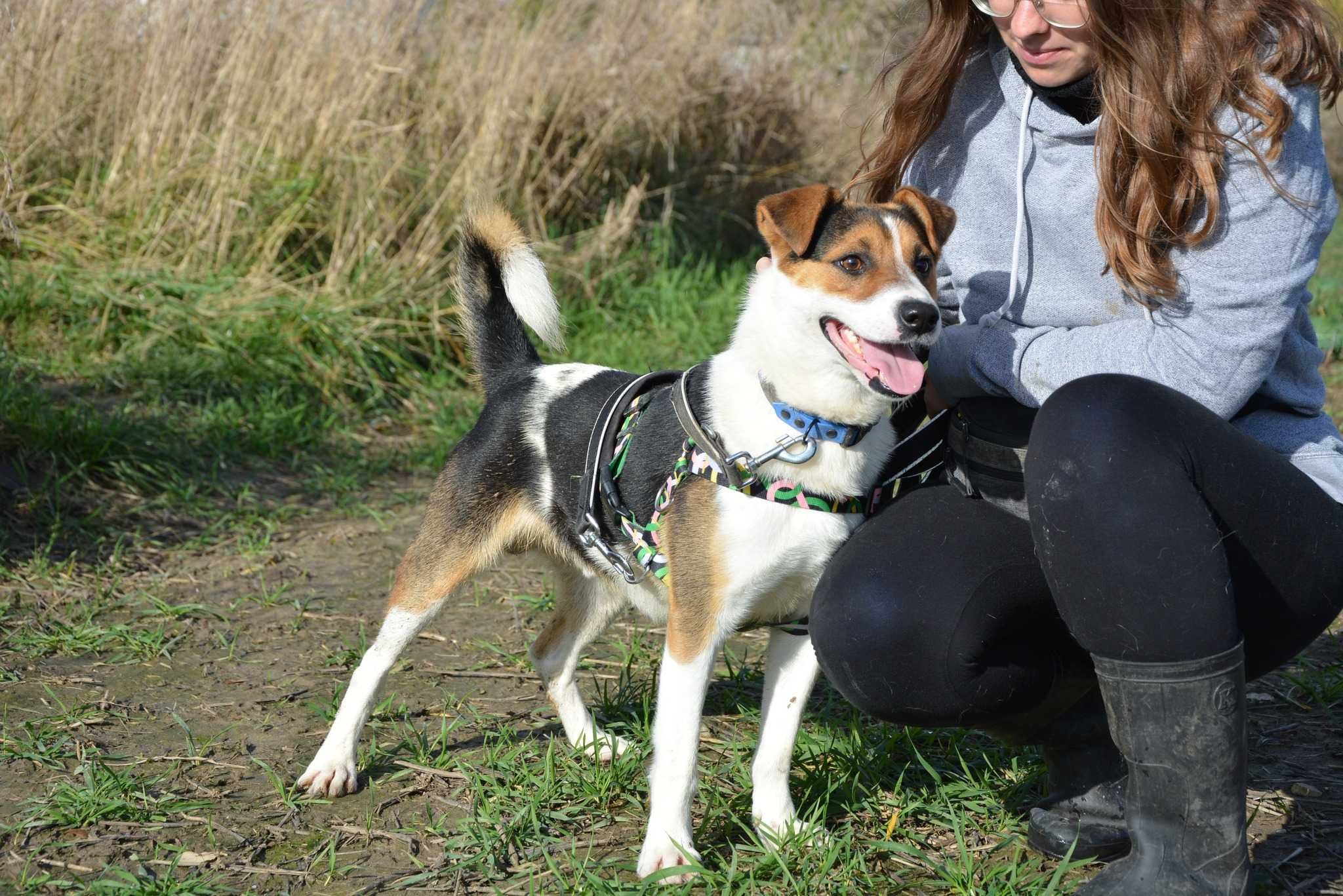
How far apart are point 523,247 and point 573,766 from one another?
1197 millimetres

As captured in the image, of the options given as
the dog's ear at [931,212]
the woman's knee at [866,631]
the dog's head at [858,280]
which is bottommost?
the woman's knee at [866,631]

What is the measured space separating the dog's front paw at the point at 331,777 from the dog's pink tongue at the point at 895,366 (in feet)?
4.43

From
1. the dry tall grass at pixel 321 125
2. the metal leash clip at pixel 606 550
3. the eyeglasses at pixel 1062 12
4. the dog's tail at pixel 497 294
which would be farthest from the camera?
the dry tall grass at pixel 321 125

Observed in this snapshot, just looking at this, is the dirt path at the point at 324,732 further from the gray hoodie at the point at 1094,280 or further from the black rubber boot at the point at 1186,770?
the gray hoodie at the point at 1094,280

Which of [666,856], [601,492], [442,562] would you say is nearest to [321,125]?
[442,562]

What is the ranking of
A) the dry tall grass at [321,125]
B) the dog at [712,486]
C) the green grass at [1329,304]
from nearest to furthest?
the dog at [712,486] < the dry tall grass at [321,125] < the green grass at [1329,304]

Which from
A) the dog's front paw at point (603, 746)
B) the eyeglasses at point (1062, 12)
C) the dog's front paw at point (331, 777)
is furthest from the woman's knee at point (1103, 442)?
the dog's front paw at point (331, 777)

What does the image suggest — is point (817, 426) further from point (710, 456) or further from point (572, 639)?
point (572, 639)

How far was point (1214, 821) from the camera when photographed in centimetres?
188

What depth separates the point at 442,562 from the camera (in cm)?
270

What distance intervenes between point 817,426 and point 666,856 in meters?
0.83

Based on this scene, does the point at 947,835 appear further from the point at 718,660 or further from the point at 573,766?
the point at 718,660

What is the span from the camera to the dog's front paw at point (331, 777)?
8.35ft

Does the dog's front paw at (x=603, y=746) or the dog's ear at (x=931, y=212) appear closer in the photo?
the dog's ear at (x=931, y=212)
